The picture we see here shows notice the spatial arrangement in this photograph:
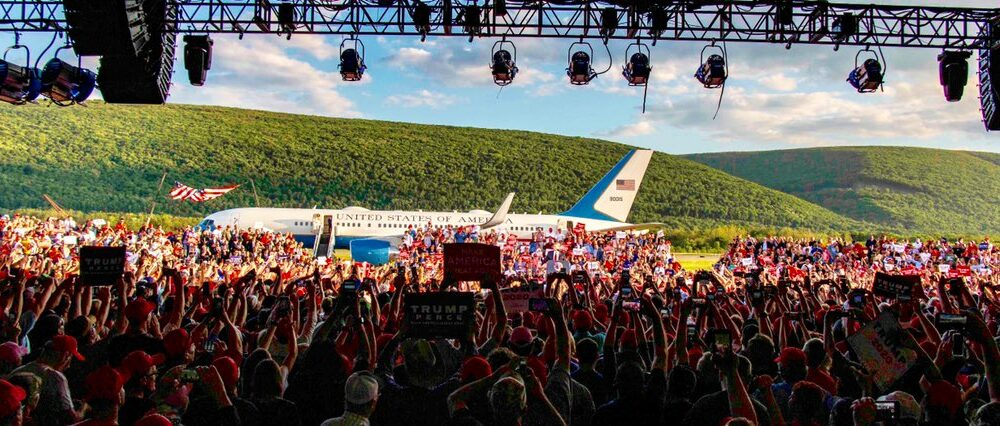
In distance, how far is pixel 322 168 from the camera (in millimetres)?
91250

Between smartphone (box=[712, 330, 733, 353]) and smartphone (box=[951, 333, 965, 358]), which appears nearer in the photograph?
smartphone (box=[951, 333, 965, 358])

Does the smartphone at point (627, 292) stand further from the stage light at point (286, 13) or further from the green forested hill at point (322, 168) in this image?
the green forested hill at point (322, 168)

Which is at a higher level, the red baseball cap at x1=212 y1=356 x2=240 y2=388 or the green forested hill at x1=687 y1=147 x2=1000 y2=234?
the green forested hill at x1=687 y1=147 x2=1000 y2=234

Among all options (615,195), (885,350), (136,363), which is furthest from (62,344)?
(615,195)

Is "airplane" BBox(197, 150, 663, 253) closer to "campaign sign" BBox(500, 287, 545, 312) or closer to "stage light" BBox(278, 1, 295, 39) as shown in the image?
"stage light" BBox(278, 1, 295, 39)

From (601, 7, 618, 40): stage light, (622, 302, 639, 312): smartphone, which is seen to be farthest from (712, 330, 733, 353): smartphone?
(601, 7, 618, 40): stage light

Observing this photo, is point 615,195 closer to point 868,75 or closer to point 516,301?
point 868,75

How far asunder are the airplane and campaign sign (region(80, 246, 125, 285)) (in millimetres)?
26979

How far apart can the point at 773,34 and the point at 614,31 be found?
2.28 meters

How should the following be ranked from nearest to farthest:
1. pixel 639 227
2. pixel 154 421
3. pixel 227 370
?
pixel 154 421 < pixel 227 370 < pixel 639 227

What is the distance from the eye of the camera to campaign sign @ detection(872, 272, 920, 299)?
733 cm

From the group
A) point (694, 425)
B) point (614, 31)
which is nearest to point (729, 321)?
point (694, 425)

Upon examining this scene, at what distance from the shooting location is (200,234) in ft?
86.2

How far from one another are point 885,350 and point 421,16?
388 inches
